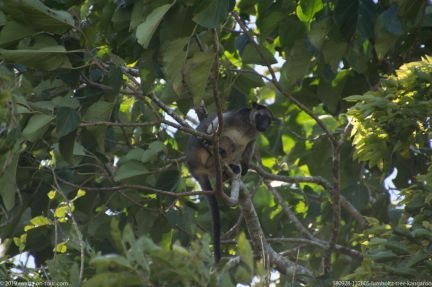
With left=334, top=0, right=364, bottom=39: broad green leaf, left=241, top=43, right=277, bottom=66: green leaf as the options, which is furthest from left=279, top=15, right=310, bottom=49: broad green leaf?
left=334, top=0, right=364, bottom=39: broad green leaf

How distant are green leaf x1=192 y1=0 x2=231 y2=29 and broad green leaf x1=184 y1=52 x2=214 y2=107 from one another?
256 mm

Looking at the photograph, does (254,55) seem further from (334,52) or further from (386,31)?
(386,31)

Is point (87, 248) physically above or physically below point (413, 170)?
below

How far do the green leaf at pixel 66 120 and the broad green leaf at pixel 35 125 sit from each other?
0.32 ft

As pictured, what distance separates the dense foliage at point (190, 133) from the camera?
408 cm

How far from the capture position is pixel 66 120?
468 centimetres

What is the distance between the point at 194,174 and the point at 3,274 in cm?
314

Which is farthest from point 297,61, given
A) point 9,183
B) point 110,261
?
point 110,261

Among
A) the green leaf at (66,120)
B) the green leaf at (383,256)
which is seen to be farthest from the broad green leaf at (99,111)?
the green leaf at (383,256)

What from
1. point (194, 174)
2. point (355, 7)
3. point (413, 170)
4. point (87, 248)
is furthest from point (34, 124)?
point (413, 170)

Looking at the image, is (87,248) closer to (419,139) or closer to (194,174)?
(419,139)

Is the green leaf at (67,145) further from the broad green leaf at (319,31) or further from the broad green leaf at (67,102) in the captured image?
the broad green leaf at (319,31)

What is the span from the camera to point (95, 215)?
21.4ft

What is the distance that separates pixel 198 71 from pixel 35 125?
974 millimetres
